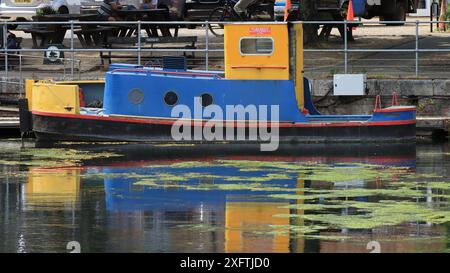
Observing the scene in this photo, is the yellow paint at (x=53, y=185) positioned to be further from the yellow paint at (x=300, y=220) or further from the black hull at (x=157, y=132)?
the black hull at (x=157, y=132)

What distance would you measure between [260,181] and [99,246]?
21.7ft

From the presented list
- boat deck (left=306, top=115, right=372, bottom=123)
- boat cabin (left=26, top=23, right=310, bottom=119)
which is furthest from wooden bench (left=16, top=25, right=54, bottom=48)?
boat deck (left=306, top=115, right=372, bottom=123)

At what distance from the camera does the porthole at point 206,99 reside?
29.3 meters

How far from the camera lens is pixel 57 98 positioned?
29797 millimetres

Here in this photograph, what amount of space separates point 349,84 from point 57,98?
7103 millimetres

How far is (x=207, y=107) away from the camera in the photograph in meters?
29.4

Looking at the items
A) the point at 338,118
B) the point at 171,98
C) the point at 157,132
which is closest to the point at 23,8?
the point at 157,132

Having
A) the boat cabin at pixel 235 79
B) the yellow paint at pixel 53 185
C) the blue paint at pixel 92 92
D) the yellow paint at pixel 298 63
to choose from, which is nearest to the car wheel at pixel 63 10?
the blue paint at pixel 92 92

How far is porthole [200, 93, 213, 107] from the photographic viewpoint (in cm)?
2931

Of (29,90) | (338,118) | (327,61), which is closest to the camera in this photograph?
(338,118)

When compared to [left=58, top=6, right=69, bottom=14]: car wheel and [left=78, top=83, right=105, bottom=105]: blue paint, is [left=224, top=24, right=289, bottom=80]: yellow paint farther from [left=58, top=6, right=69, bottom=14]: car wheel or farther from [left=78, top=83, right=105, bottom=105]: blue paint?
[left=58, top=6, right=69, bottom=14]: car wheel

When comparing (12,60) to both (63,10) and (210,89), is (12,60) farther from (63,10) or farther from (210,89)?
(210,89)

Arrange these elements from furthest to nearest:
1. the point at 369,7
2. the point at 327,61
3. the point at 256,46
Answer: the point at 369,7 → the point at 327,61 → the point at 256,46
